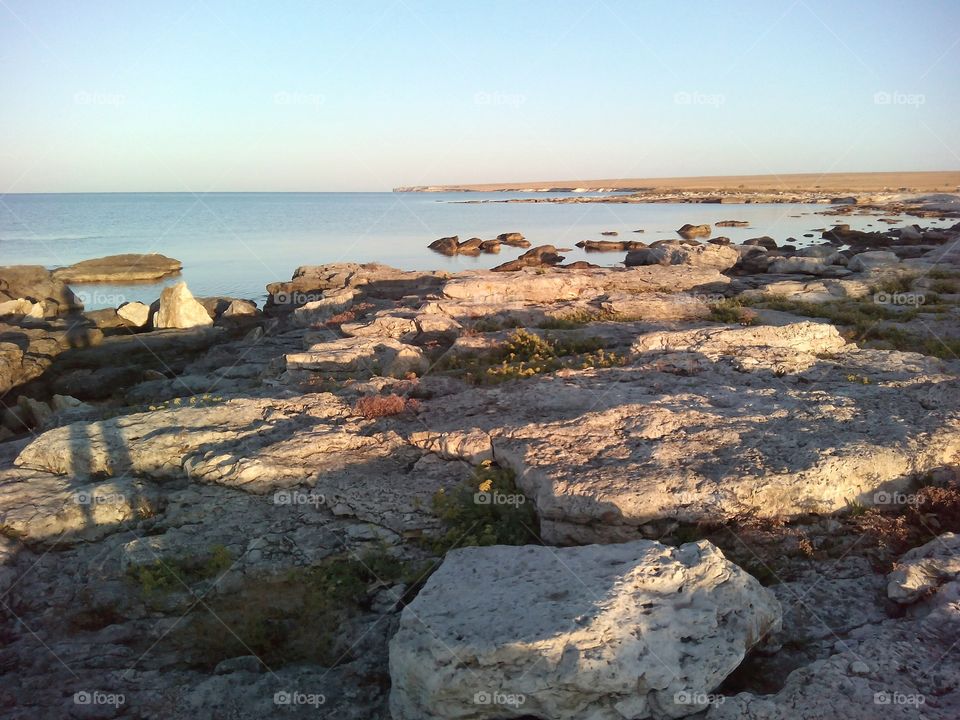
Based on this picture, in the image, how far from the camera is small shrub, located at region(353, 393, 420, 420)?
38.4 ft

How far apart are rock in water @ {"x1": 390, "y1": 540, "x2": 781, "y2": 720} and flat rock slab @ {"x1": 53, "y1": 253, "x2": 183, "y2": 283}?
53.2 m

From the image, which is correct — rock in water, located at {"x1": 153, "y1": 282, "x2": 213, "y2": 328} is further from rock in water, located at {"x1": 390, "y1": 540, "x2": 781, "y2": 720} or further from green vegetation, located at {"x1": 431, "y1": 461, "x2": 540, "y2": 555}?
rock in water, located at {"x1": 390, "y1": 540, "x2": 781, "y2": 720}

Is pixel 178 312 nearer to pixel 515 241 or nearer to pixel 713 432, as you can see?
pixel 713 432

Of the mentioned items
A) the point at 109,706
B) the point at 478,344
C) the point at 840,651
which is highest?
the point at 478,344

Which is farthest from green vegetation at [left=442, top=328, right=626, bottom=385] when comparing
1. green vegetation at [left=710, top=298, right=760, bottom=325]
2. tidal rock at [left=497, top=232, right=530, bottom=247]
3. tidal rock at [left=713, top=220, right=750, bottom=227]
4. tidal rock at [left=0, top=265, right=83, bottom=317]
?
tidal rock at [left=713, top=220, right=750, bottom=227]

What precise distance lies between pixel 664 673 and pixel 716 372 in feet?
25.0

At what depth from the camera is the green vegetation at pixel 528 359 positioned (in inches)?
529

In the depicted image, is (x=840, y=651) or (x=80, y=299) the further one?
(x=80, y=299)

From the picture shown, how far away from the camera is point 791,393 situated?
434 inches

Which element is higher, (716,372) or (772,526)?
(716,372)

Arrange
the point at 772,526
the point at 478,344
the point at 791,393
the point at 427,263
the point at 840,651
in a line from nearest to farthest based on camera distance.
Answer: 1. the point at 840,651
2. the point at 772,526
3. the point at 791,393
4. the point at 478,344
5. the point at 427,263

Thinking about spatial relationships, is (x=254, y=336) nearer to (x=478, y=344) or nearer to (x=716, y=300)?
(x=478, y=344)

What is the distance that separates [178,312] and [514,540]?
25593mm

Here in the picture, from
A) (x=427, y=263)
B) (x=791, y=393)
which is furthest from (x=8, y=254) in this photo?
(x=791, y=393)
